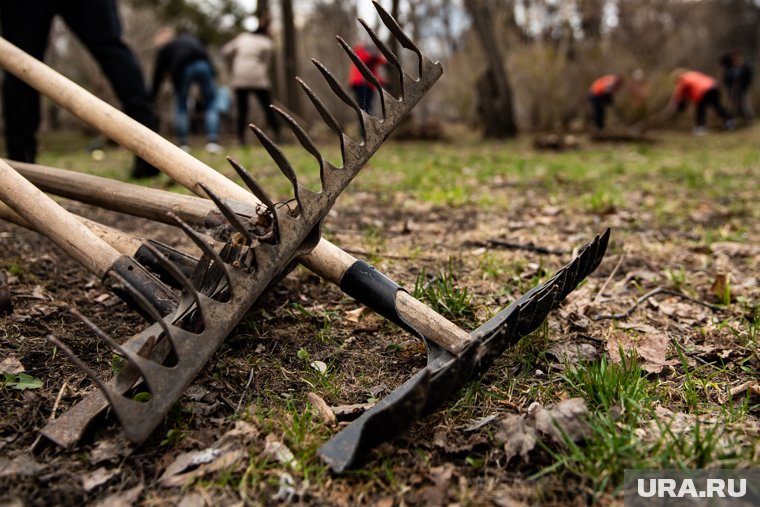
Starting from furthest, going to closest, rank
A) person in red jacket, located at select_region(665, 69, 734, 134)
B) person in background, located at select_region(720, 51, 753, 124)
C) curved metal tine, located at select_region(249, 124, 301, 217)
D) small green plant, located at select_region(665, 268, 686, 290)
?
person in background, located at select_region(720, 51, 753, 124), person in red jacket, located at select_region(665, 69, 734, 134), small green plant, located at select_region(665, 268, 686, 290), curved metal tine, located at select_region(249, 124, 301, 217)

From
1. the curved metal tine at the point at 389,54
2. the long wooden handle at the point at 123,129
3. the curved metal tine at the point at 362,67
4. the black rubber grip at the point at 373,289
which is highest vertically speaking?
the curved metal tine at the point at 389,54

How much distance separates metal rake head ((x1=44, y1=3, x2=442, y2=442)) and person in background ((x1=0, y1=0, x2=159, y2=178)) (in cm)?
285

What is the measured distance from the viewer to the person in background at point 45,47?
3.60 m

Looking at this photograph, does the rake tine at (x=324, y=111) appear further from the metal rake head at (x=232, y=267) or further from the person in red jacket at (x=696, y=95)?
the person in red jacket at (x=696, y=95)

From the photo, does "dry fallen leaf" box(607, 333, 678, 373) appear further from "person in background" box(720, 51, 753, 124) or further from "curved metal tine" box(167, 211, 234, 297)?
"person in background" box(720, 51, 753, 124)

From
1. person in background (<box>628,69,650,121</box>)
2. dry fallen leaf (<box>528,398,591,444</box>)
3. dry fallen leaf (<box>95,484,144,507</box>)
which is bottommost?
dry fallen leaf (<box>95,484,144,507</box>)

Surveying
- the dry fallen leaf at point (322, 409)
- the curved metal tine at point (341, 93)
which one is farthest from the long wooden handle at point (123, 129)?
the dry fallen leaf at point (322, 409)

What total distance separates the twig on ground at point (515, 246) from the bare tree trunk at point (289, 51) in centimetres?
931

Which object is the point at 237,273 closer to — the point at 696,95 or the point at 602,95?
the point at 602,95

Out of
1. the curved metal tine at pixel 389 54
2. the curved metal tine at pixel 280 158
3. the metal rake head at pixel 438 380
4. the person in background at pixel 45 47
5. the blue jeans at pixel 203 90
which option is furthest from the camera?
the blue jeans at pixel 203 90

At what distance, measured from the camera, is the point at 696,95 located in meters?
12.9

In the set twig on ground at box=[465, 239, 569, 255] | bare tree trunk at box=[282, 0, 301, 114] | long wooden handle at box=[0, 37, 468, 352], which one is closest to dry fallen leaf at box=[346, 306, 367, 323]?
long wooden handle at box=[0, 37, 468, 352]

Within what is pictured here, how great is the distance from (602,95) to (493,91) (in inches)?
120

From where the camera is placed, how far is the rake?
1291 millimetres
